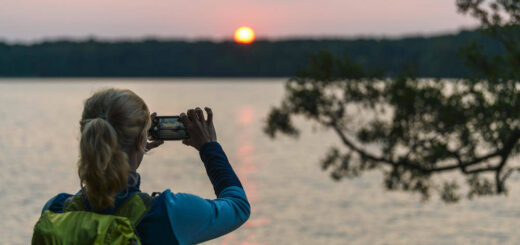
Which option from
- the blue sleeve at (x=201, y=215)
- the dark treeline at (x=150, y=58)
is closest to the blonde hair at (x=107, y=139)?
the blue sleeve at (x=201, y=215)

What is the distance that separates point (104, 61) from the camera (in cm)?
16525

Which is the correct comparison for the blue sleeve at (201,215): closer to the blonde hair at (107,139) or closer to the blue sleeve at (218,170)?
the blue sleeve at (218,170)

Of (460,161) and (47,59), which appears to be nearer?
(460,161)

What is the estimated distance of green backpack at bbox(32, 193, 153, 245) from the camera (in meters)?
2.28

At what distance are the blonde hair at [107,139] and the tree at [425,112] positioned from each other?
873 centimetres

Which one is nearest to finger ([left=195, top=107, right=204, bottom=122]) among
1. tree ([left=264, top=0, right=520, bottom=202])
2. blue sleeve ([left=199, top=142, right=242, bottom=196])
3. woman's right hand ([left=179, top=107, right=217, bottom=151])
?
woman's right hand ([left=179, top=107, right=217, bottom=151])

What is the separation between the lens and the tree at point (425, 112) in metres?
10.6

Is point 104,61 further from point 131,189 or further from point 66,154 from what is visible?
point 131,189

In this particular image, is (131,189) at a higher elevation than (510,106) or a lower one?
lower

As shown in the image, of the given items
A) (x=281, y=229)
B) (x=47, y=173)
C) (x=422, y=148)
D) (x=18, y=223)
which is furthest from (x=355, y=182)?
(x=422, y=148)

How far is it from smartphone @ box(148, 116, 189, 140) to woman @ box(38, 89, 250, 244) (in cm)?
17

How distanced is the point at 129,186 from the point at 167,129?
0.32 meters

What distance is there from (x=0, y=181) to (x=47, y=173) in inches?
166

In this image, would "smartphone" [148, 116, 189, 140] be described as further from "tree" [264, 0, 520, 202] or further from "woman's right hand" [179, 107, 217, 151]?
"tree" [264, 0, 520, 202]
